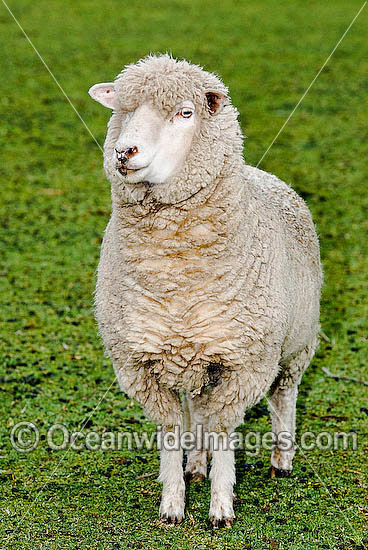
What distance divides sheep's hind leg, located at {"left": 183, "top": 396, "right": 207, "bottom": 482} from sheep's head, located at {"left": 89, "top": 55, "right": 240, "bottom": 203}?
50.2 inches

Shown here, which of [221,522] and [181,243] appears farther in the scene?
[221,522]

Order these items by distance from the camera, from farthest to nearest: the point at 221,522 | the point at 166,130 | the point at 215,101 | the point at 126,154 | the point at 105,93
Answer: the point at 221,522 < the point at 105,93 < the point at 215,101 < the point at 166,130 < the point at 126,154

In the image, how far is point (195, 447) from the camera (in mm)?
4387

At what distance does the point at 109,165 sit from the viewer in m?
3.49

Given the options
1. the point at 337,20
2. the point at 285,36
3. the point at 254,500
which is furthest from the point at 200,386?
the point at 337,20

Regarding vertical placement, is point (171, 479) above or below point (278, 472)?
above

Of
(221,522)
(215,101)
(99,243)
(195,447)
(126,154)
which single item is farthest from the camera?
(99,243)

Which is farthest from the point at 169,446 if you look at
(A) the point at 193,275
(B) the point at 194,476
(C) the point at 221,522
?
(A) the point at 193,275

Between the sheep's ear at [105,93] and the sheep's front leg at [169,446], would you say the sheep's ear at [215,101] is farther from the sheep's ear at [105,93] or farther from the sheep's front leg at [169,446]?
the sheep's front leg at [169,446]

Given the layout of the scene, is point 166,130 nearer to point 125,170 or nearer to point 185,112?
point 185,112

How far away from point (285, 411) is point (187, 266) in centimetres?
123

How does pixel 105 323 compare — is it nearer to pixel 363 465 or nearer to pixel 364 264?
pixel 363 465

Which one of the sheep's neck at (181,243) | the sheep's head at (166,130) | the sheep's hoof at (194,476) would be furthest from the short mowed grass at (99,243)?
the sheep's head at (166,130)

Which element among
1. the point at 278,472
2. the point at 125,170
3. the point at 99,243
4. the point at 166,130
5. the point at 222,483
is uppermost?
the point at 166,130
